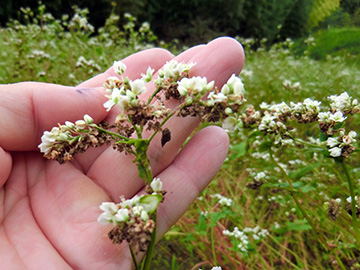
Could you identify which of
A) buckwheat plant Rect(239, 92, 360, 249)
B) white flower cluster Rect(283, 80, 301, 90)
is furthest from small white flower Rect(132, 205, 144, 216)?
white flower cluster Rect(283, 80, 301, 90)

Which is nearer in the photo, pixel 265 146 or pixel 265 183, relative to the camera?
pixel 265 146

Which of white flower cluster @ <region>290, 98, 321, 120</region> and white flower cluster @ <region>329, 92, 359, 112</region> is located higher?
white flower cluster @ <region>329, 92, 359, 112</region>

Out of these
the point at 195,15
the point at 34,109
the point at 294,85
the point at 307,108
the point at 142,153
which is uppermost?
the point at 307,108

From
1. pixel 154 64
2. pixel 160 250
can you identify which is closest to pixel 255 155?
Result: pixel 160 250

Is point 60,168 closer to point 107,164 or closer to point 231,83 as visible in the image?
point 107,164

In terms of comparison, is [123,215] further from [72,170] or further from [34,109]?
[34,109]

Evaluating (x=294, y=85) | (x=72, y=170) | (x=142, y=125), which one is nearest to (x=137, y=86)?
(x=142, y=125)

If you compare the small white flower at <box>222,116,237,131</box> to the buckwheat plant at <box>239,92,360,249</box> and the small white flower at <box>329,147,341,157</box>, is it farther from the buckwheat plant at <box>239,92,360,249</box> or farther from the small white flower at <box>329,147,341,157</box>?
the small white flower at <box>329,147,341,157</box>
